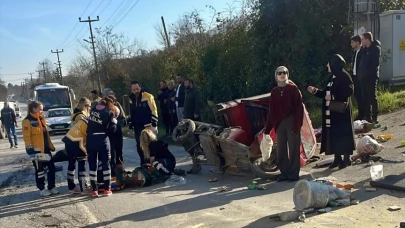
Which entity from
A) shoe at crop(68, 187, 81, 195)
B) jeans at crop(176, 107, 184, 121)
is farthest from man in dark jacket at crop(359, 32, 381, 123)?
shoe at crop(68, 187, 81, 195)

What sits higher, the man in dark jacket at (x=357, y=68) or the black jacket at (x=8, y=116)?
the man in dark jacket at (x=357, y=68)

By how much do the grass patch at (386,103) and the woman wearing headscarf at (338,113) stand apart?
4300 mm

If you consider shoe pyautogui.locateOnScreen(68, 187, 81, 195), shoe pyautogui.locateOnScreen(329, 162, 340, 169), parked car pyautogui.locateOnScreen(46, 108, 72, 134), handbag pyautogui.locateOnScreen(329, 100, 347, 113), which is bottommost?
parked car pyautogui.locateOnScreen(46, 108, 72, 134)

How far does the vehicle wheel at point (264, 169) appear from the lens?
8.01 metres

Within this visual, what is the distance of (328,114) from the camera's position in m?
8.16

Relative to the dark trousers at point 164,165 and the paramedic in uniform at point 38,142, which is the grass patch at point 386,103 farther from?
the paramedic in uniform at point 38,142

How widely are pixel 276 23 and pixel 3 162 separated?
959 cm

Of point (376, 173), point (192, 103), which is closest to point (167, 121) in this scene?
point (192, 103)

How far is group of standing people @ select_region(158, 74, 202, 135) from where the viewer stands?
13.0 m

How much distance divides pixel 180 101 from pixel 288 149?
7.13m

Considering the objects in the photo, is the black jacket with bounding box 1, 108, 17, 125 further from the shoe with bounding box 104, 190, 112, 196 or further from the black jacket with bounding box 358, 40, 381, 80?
the black jacket with bounding box 358, 40, 381, 80

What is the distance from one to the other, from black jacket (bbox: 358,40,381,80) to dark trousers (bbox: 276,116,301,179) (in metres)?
3.63

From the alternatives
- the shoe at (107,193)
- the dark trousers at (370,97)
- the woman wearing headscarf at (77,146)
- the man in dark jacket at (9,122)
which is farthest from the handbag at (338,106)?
the man in dark jacket at (9,122)

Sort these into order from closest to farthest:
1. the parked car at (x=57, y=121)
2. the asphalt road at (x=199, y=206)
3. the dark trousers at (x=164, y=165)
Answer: the asphalt road at (x=199, y=206) → the dark trousers at (x=164, y=165) → the parked car at (x=57, y=121)
